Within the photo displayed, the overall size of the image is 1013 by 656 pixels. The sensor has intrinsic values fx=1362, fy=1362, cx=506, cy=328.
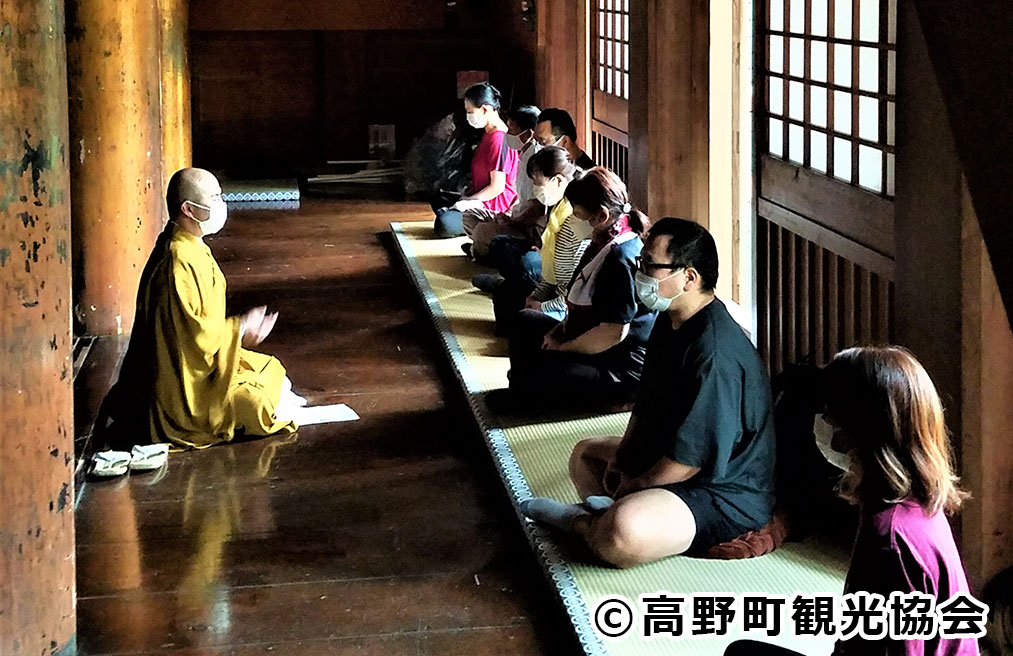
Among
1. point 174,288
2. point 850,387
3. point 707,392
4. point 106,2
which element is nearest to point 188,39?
point 106,2

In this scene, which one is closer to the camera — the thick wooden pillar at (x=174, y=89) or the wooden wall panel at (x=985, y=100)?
the wooden wall panel at (x=985, y=100)

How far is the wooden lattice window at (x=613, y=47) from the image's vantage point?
8.27m

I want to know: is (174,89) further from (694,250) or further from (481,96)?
(694,250)

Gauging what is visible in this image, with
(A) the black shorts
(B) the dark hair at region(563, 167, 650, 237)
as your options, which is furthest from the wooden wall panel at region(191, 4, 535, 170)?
(A) the black shorts

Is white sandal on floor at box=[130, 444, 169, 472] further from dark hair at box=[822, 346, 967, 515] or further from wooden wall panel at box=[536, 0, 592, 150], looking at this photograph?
wooden wall panel at box=[536, 0, 592, 150]

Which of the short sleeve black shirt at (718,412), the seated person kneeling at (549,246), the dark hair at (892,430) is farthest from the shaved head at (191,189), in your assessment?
the dark hair at (892,430)

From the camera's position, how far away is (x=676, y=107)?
6227 mm

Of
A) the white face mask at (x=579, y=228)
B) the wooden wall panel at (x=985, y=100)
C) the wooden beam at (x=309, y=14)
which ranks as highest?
the wooden beam at (x=309, y=14)

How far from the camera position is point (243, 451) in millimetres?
4945

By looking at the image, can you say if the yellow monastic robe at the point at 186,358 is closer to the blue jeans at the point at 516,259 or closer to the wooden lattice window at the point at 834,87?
the blue jeans at the point at 516,259

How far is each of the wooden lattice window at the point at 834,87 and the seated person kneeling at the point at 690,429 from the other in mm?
789

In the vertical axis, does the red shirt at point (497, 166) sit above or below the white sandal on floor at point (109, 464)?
above

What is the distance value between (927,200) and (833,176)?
3.65 ft

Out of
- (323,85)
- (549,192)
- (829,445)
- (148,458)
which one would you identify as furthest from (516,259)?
(323,85)
